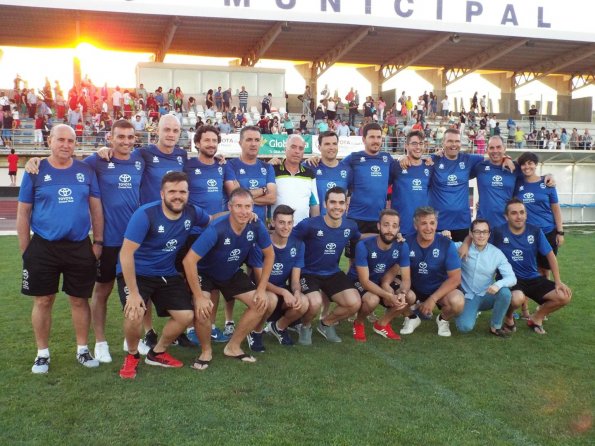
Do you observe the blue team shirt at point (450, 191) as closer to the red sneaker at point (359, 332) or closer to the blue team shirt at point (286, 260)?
the red sneaker at point (359, 332)

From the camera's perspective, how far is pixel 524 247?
5777 mm

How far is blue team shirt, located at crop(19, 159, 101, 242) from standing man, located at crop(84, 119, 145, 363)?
12.7 inches

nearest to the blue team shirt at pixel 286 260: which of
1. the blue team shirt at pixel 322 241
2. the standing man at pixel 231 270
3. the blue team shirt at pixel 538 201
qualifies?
the blue team shirt at pixel 322 241

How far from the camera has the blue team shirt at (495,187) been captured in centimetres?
630

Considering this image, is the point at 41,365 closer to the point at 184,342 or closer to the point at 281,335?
the point at 184,342

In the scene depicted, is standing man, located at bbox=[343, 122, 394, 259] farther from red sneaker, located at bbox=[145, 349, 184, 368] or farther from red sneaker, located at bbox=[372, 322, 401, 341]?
red sneaker, located at bbox=[145, 349, 184, 368]

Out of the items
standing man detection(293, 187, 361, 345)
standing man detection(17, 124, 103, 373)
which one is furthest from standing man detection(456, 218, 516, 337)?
standing man detection(17, 124, 103, 373)

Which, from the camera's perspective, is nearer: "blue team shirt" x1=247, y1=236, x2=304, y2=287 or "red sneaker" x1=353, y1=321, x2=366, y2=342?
"blue team shirt" x1=247, y1=236, x2=304, y2=287

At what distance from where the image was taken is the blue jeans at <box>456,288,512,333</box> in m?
5.47

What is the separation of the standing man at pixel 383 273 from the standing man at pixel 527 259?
1095mm

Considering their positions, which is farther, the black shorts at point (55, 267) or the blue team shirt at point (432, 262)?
the blue team shirt at point (432, 262)

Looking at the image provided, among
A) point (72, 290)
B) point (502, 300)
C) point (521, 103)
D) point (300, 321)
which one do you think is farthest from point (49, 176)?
point (521, 103)

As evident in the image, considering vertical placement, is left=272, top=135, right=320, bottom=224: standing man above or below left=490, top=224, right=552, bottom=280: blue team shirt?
above

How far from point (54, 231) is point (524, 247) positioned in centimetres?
430
